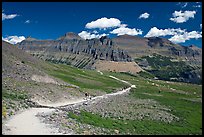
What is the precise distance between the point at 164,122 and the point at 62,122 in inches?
1283

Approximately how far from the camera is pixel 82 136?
3644cm

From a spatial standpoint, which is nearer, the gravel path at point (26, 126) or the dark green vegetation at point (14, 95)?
the gravel path at point (26, 126)

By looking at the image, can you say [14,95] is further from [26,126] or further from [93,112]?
[26,126]

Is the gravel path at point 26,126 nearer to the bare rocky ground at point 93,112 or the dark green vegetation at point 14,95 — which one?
the bare rocky ground at point 93,112

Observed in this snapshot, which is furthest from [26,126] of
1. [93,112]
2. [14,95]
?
[14,95]

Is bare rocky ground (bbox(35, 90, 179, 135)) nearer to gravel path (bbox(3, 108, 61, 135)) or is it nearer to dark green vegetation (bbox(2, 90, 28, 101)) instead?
gravel path (bbox(3, 108, 61, 135))

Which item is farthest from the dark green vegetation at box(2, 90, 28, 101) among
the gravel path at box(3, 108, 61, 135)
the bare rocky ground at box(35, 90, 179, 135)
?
the gravel path at box(3, 108, 61, 135)

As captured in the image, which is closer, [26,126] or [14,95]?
[26,126]

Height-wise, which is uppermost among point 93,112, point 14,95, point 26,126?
point 14,95

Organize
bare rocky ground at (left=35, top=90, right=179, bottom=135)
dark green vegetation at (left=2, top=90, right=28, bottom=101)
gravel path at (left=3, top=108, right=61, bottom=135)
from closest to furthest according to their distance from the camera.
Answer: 1. gravel path at (left=3, top=108, right=61, bottom=135)
2. bare rocky ground at (left=35, top=90, right=179, bottom=135)
3. dark green vegetation at (left=2, top=90, right=28, bottom=101)

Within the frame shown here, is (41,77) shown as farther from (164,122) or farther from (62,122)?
(62,122)

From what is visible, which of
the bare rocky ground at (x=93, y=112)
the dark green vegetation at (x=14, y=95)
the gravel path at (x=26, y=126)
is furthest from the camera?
the dark green vegetation at (x=14, y=95)

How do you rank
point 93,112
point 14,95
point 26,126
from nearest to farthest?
point 26,126 < point 93,112 < point 14,95

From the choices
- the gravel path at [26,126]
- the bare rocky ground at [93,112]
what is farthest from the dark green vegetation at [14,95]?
the gravel path at [26,126]
